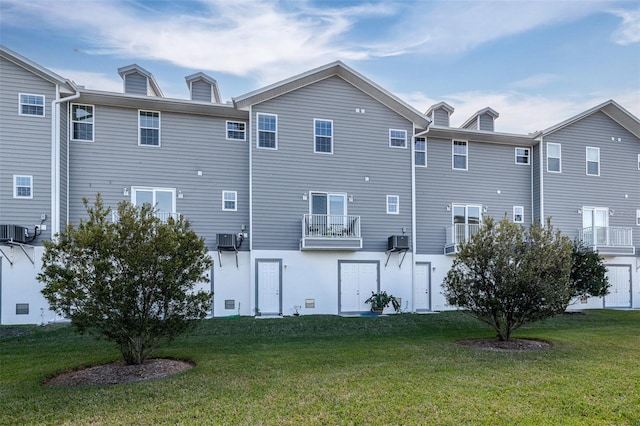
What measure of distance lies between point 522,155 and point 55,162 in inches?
735

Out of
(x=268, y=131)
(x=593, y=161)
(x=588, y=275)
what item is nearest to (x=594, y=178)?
(x=593, y=161)

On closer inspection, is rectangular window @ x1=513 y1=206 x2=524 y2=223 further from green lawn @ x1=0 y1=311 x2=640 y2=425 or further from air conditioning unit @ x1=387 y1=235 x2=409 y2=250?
green lawn @ x1=0 y1=311 x2=640 y2=425

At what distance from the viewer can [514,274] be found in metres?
9.87

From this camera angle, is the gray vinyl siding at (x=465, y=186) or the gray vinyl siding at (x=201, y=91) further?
the gray vinyl siding at (x=465, y=186)

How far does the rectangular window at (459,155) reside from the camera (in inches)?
760

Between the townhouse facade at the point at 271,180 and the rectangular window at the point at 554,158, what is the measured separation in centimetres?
37

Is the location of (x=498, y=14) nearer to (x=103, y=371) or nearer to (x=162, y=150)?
(x=162, y=150)

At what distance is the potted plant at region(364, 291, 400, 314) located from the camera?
16.5 metres

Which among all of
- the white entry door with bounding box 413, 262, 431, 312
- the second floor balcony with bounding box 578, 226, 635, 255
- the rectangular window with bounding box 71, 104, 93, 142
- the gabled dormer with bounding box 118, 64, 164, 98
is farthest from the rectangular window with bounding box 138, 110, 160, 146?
the second floor balcony with bounding box 578, 226, 635, 255

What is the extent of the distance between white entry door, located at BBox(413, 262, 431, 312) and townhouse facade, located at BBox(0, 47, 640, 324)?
0.15 feet

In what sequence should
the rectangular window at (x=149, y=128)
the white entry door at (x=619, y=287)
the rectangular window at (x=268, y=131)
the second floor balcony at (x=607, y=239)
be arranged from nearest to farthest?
the rectangular window at (x=149, y=128), the rectangular window at (x=268, y=131), the second floor balcony at (x=607, y=239), the white entry door at (x=619, y=287)

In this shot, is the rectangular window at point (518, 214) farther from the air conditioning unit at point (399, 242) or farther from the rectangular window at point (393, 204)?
the air conditioning unit at point (399, 242)

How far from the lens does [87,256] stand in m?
7.45

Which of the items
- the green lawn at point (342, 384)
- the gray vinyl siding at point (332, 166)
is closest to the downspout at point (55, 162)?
the green lawn at point (342, 384)
